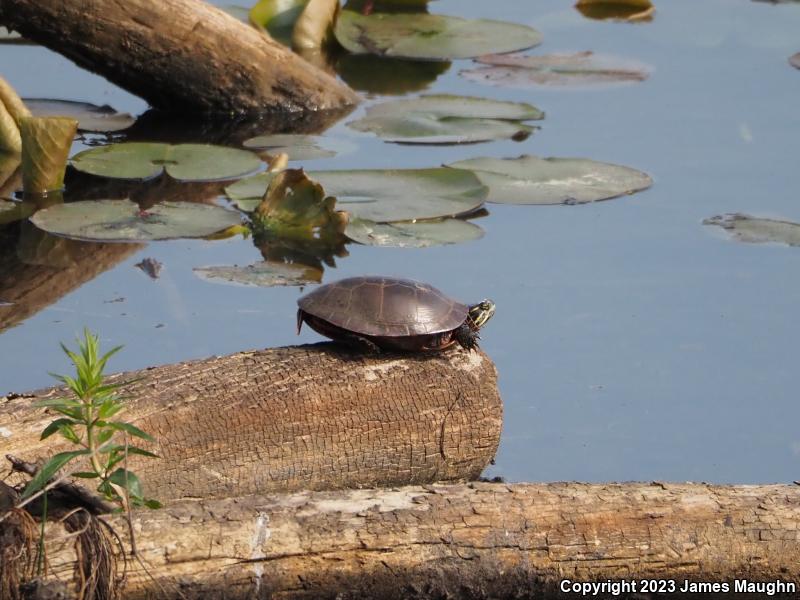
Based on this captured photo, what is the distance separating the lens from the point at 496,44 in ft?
34.1

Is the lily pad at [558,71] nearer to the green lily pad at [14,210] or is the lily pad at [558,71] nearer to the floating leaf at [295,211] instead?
the floating leaf at [295,211]

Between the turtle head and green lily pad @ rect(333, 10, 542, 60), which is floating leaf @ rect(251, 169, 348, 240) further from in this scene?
green lily pad @ rect(333, 10, 542, 60)

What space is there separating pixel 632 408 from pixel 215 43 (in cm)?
435

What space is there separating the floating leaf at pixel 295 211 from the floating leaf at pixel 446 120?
1651 mm

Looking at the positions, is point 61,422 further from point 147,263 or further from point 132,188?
point 132,188

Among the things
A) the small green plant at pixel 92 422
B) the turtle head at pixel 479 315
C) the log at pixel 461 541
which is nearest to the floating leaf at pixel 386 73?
the turtle head at pixel 479 315

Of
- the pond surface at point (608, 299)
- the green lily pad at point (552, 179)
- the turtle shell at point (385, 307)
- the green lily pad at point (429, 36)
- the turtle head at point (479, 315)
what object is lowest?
the pond surface at point (608, 299)

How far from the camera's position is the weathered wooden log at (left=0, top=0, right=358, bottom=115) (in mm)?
8008

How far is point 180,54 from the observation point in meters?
8.38

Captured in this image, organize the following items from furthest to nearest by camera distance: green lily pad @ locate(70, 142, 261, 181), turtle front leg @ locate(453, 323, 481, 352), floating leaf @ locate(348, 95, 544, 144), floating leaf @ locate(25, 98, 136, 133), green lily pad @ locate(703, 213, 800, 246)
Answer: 1. floating leaf @ locate(25, 98, 136, 133)
2. floating leaf @ locate(348, 95, 544, 144)
3. green lily pad @ locate(70, 142, 261, 181)
4. green lily pad @ locate(703, 213, 800, 246)
5. turtle front leg @ locate(453, 323, 481, 352)

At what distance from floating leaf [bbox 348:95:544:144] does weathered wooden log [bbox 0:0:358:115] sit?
22.0 inches

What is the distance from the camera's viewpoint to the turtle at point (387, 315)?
4.34 m

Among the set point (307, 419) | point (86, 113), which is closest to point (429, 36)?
point (86, 113)

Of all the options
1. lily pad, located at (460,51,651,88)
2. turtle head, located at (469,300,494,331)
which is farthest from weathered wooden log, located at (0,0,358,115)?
turtle head, located at (469,300,494,331)
